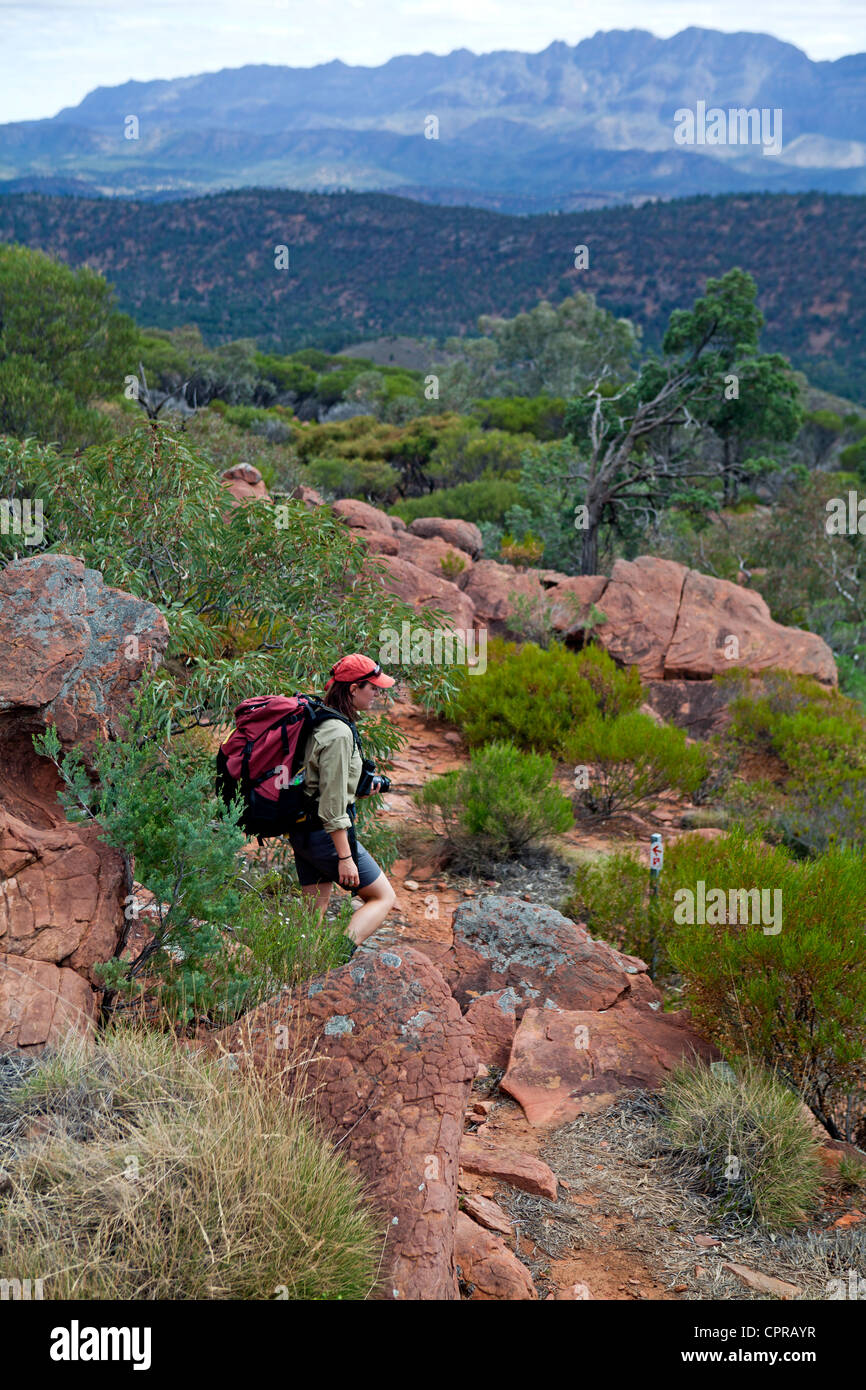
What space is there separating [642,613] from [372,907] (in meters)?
8.22

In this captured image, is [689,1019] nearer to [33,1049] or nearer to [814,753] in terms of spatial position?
[33,1049]

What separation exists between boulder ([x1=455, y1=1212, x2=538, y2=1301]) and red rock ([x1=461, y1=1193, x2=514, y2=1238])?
14 centimetres

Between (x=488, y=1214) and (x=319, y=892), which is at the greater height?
(x=319, y=892)

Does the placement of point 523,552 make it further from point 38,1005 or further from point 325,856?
point 38,1005

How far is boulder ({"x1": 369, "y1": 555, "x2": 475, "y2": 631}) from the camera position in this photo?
11.4 meters

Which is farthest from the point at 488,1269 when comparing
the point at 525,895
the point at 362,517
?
the point at 362,517

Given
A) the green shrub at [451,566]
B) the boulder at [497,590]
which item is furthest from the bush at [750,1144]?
the green shrub at [451,566]

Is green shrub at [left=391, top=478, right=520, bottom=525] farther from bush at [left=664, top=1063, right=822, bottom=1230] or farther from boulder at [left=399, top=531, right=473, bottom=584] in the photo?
bush at [left=664, top=1063, right=822, bottom=1230]

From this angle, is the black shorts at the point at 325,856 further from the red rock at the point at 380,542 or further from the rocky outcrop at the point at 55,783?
the red rock at the point at 380,542

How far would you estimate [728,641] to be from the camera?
1197 cm

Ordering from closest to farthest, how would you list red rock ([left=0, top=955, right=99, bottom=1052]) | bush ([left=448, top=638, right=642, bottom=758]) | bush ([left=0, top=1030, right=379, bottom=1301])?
1. bush ([left=0, top=1030, right=379, bottom=1301])
2. red rock ([left=0, top=955, right=99, bottom=1052])
3. bush ([left=448, top=638, right=642, bottom=758])

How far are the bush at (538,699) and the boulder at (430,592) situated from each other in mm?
1692

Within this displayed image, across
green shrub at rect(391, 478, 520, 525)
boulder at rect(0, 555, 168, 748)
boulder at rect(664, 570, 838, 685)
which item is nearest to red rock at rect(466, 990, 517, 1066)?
boulder at rect(0, 555, 168, 748)
